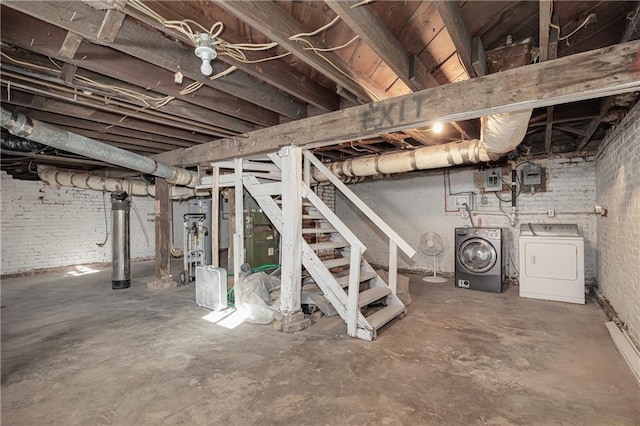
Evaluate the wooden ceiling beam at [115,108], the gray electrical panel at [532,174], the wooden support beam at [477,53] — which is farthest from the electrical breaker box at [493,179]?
the wooden ceiling beam at [115,108]

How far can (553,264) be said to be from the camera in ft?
13.2

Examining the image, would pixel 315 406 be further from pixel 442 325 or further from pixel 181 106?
pixel 181 106

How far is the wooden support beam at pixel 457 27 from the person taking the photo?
1.43m

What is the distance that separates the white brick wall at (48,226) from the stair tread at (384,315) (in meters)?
6.72

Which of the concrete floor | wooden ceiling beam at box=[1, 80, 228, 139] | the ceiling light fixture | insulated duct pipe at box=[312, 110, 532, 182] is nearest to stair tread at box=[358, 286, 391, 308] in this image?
the concrete floor

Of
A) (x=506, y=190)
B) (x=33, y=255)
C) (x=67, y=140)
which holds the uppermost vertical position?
(x=67, y=140)

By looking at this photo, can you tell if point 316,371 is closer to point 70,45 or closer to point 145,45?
point 145,45

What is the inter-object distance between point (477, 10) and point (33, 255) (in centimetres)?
819

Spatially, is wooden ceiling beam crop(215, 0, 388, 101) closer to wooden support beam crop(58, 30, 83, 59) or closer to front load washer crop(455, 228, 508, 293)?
wooden support beam crop(58, 30, 83, 59)

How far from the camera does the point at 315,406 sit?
183cm

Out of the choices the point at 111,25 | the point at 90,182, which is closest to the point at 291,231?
the point at 111,25

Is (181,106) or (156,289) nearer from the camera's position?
(181,106)

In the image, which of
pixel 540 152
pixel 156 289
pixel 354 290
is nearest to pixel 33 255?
pixel 156 289

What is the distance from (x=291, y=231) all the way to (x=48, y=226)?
616 cm
